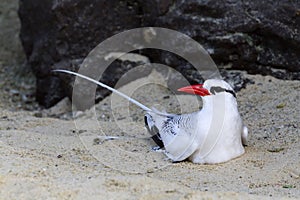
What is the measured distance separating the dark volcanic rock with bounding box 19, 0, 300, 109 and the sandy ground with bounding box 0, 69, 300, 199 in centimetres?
21

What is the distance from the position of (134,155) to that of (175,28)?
177 centimetres

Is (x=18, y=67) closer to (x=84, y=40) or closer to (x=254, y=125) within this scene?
(x=84, y=40)

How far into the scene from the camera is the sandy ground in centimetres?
366

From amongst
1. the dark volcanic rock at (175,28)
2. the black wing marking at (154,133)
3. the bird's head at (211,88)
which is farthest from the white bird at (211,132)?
the dark volcanic rock at (175,28)

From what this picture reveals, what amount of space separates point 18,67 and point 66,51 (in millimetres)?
1528

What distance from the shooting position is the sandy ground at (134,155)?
144 inches

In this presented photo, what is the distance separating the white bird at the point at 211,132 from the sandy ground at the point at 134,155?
0.27 ft

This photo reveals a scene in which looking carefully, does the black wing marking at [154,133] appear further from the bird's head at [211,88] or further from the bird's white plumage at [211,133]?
the bird's head at [211,88]

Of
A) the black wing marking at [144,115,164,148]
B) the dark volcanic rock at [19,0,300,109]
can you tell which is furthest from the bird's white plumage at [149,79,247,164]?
the dark volcanic rock at [19,0,300,109]

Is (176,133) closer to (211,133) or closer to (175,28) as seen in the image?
(211,133)

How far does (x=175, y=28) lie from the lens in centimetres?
596

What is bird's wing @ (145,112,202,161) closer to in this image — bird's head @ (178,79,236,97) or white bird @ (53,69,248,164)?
white bird @ (53,69,248,164)

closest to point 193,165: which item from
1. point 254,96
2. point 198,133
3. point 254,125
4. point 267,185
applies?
point 198,133

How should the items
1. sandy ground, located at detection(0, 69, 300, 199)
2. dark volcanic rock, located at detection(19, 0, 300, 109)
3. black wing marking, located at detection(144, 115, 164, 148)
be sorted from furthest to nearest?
dark volcanic rock, located at detection(19, 0, 300, 109)
black wing marking, located at detection(144, 115, 164, 148)
sandy ground, located at detection(0, 69, 300, 199)
